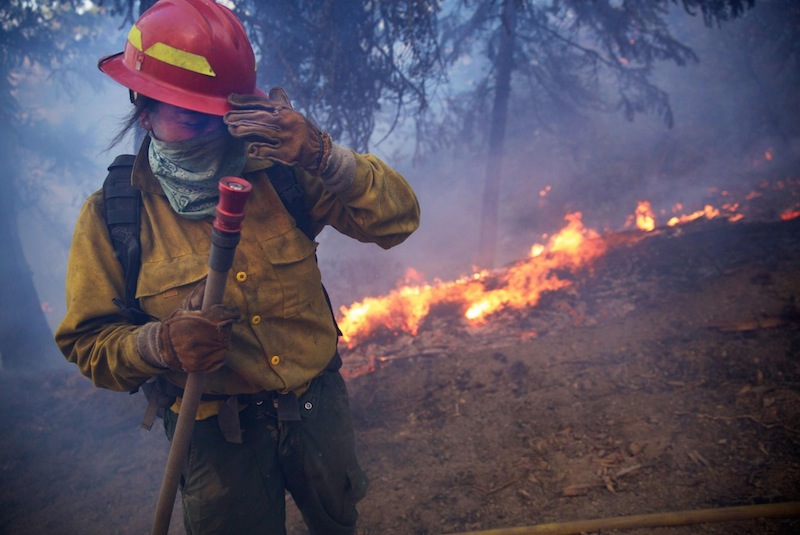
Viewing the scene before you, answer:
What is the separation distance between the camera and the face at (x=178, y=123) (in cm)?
214

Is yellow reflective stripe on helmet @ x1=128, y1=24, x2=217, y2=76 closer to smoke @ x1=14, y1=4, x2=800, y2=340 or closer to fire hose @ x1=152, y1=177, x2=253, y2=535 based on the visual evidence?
fire hose @ x1=152, y1=177, x2=253, y2=535

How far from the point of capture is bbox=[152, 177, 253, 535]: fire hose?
1.78 metres

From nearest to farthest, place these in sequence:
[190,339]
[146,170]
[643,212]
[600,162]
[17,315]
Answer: [190,339]
[146,170]
[17,315]
[643,212]
[600,162]

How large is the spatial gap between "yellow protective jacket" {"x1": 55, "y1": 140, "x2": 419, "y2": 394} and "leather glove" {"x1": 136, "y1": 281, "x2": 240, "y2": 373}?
0.29ft

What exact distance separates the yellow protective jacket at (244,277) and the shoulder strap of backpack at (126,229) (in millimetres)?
39

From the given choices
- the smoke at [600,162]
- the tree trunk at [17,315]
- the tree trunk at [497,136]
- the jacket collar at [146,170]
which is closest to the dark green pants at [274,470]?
the jacket collar at [146,170]

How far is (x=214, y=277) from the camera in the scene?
190 cm

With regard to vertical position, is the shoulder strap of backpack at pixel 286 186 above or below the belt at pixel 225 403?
above

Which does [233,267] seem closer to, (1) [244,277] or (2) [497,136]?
(1) [244,277]

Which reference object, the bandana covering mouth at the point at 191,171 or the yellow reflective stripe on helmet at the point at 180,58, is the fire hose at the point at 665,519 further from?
the yellow reflective stripe on helmet at the point at 180,58

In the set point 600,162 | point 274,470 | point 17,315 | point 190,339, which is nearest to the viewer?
point 190,339

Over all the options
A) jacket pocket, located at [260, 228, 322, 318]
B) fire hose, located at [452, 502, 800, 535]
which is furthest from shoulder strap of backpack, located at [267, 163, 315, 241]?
fire hose, located at [452, 502, 800, 535]

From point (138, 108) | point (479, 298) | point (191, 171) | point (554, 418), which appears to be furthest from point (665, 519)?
point (479, 298)

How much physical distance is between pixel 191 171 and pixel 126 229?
1.32 feet
